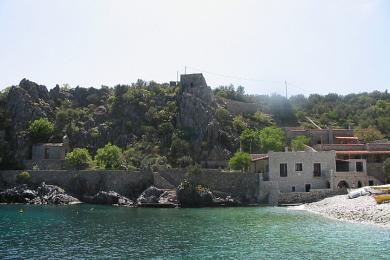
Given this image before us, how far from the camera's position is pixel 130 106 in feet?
319

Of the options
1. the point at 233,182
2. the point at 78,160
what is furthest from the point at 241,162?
the point at 78,160

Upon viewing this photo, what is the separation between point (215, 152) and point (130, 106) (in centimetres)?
2439

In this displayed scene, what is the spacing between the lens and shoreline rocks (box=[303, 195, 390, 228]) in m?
40.2

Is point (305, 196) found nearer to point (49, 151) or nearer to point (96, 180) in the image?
point (96, 180)

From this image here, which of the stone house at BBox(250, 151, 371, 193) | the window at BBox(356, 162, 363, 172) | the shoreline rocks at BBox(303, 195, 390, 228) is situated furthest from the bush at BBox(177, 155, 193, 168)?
the window at BBox(356, 162, 363, 172)

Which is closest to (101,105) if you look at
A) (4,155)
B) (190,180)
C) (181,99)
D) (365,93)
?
(181,99)

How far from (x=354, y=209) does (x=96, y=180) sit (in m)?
40.5

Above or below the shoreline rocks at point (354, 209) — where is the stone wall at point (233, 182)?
above

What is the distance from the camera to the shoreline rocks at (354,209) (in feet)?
132

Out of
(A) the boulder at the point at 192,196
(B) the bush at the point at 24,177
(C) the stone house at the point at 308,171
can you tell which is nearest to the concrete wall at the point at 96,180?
(B) the bush at the point at 24,177

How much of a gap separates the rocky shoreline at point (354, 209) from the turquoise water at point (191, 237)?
7.61 ft

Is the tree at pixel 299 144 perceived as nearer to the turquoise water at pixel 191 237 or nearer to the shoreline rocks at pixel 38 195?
the turquoise water at pixel 191 237

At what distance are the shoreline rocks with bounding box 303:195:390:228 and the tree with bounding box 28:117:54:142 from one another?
53.7 meters

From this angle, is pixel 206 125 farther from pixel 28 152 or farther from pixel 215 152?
pixel 28 152
